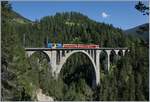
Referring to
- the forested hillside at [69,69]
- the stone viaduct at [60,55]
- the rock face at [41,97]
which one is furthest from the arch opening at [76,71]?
the rock face at [41,97]

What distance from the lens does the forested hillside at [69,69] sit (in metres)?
22.6

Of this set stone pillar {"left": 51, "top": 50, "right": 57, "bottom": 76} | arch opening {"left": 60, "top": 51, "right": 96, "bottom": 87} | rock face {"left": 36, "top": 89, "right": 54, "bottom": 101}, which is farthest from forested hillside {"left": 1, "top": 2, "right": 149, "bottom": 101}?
stone pillar {"left": 51, "top": 50, "right": 57, "bottom": 76}

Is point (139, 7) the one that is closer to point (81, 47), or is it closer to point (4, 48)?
point (4, 48)

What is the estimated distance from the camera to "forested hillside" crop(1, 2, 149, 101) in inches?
890

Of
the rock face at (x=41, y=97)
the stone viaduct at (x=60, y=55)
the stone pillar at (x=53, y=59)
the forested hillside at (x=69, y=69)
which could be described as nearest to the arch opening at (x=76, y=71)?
the forested hillside at (x=69, y=69)

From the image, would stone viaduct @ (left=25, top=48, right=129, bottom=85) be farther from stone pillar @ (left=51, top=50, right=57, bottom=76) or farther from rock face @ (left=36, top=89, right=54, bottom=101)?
rock face @ (left=36, top=89, right=54, bottom=101)

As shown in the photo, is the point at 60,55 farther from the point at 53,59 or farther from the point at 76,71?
the point at 76,71

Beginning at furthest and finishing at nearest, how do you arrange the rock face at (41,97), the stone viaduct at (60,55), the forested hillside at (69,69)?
1. the stone viaduct at (60,55)
2. the rock face at (41,97)
3. the forested hillside at (69,69)

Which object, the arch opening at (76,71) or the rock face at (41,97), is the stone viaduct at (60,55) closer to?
the arch opening at (76,71)

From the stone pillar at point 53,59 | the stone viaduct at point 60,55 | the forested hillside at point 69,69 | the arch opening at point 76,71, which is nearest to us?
the forested hillside at point 69,69

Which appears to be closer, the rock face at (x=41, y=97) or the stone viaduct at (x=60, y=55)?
the rock face at (x=41, y=97)

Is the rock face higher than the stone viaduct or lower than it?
lower

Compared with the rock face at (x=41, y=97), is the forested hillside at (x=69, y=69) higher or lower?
higher

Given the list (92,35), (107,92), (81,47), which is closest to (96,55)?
(81,47)
